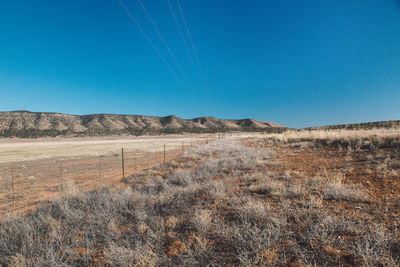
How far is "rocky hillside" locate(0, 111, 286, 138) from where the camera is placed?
280 ft

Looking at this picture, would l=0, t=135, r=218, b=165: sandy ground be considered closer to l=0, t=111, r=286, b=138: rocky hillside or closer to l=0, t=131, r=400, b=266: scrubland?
l=0, t=131, r=400, b=266: scrubland

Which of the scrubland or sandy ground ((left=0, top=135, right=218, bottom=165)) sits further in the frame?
sandy ground ((left=0, top=135, right=218, bottom=165))

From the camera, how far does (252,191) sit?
6.06 metres

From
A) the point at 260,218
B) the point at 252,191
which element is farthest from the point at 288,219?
the point at 252,191

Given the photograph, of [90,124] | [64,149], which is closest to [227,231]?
[64,149]

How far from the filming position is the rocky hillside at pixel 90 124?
280 ft

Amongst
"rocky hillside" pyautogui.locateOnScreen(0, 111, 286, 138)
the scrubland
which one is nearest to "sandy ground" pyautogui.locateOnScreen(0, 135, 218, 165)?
the scrubland

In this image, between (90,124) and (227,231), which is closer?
(227,231)

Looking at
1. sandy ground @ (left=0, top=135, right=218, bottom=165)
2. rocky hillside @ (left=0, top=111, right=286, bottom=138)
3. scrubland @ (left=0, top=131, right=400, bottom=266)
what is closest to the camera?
scrubland @ (left=0, top=131, right=400, bottom=266)

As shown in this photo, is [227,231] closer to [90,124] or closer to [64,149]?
[64,149]

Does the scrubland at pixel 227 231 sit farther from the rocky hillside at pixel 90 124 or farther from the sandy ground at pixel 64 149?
the rocky hillside at pixel 90 124

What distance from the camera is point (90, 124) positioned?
116 meters

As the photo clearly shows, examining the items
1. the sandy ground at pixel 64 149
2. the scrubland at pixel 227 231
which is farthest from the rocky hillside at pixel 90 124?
the scrubland at pixel 227 231

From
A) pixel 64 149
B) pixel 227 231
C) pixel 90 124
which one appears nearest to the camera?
pixel 227 231
